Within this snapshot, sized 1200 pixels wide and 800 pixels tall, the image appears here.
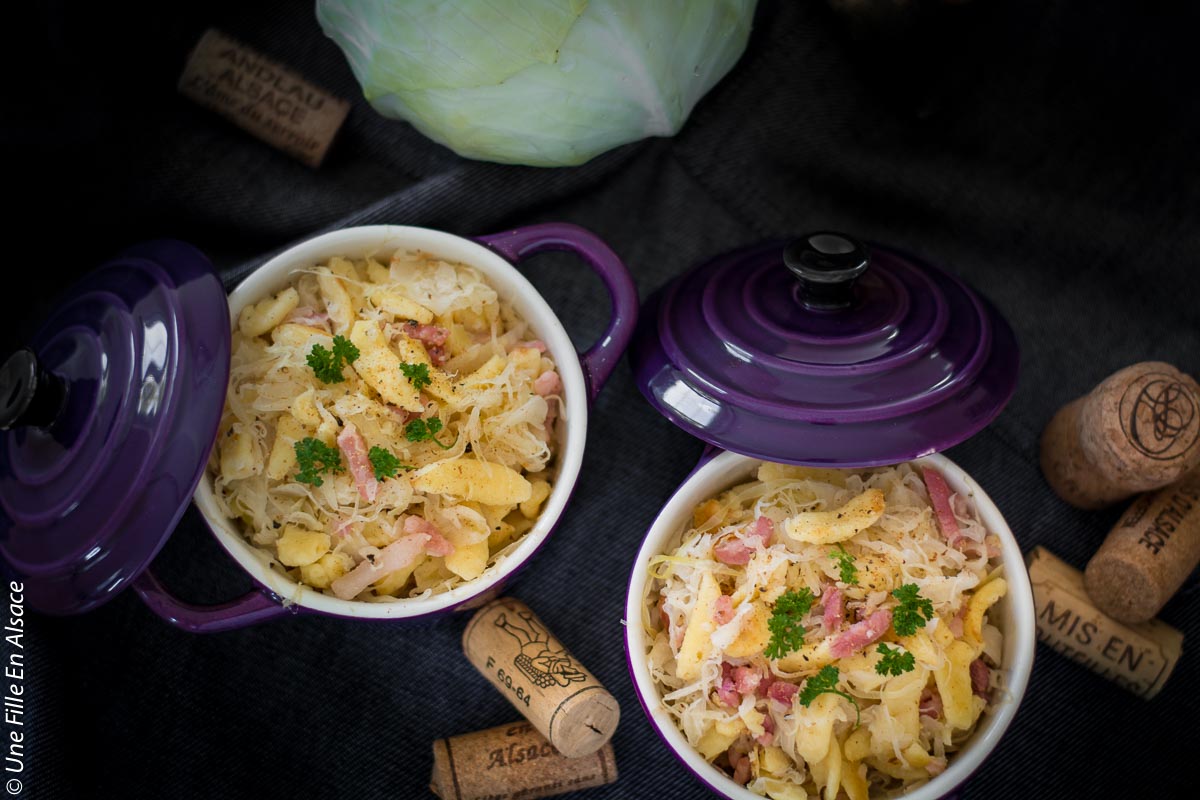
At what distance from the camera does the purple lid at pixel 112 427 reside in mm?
1412

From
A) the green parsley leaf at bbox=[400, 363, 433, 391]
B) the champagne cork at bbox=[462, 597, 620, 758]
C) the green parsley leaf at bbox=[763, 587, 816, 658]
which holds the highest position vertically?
the green parsley leaf at bbox=[400, 363, 433, 391]

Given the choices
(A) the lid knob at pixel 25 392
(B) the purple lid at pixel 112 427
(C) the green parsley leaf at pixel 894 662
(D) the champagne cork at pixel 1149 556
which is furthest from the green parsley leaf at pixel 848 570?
(A) the lid knob at pixel 25 392

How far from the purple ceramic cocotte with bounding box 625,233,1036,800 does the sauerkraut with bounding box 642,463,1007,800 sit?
0.13 feet

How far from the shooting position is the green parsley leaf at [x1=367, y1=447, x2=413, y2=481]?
1.56 metres

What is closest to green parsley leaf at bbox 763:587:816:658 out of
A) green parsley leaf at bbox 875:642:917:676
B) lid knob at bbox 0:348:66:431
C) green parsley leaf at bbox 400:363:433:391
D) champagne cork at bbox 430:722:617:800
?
green parsley leaf at bbox 875:642:917:676

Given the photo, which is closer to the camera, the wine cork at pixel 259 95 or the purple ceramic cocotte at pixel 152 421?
the purple ceramic cocotte at pixel 152 421

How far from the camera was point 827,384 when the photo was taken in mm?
1575

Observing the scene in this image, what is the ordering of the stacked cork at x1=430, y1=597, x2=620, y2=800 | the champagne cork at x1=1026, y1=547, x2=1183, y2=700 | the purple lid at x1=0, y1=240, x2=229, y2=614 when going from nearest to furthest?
the purple lid at x1=0, y1=240, x2=229, y2=614 → the stacked cork at x1=430, y1=597, x2=620, y2=800 → the champagne cork at x1=1026, y1=547, x2=1183, y2=700

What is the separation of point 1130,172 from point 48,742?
2350 millimetres

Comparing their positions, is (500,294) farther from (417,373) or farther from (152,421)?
(152,421)

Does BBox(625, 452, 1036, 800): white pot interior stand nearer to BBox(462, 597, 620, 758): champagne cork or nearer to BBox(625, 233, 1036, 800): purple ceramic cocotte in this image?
BBox(625, 233, 1036, 800): purple ceramic cocotte

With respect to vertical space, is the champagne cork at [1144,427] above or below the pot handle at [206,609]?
above

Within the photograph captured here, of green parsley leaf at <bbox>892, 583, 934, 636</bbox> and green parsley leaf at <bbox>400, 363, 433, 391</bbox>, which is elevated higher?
green parsley leaf at <bbox>892, 583, 934, 636</bbox>

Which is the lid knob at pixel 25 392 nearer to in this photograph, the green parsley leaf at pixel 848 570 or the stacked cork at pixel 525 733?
the stacked cork at pixel 525 733
